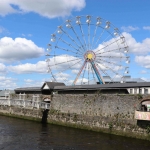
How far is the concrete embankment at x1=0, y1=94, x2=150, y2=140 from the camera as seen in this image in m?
23.9

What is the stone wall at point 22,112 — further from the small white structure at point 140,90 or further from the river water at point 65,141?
the small white structure at point 140,90

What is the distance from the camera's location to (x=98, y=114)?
2764 cm

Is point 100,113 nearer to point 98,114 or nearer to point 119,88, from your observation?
point 98,114

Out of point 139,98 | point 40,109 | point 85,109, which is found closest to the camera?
point 139,98

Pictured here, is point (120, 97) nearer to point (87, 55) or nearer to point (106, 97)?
point (106, 97)

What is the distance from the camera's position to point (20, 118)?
37812 millimetres

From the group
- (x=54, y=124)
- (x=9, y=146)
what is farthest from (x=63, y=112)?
(x=9, y=146)

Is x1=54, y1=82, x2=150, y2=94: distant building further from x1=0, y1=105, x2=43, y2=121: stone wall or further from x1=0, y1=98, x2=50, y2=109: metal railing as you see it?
x1=0, y1=105, x2=43, y2=121: stone wall

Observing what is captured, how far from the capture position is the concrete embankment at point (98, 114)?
2391 cm

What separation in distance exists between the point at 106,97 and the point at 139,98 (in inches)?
166

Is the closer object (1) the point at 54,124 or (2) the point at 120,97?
(2) the point at 120,97

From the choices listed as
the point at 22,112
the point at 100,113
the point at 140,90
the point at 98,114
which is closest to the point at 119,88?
the point at 140,90

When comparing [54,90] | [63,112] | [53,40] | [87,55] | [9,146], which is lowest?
[9,146]

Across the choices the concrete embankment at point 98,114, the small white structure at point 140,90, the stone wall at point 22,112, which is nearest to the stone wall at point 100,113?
the concrete embankment at point 98,114
